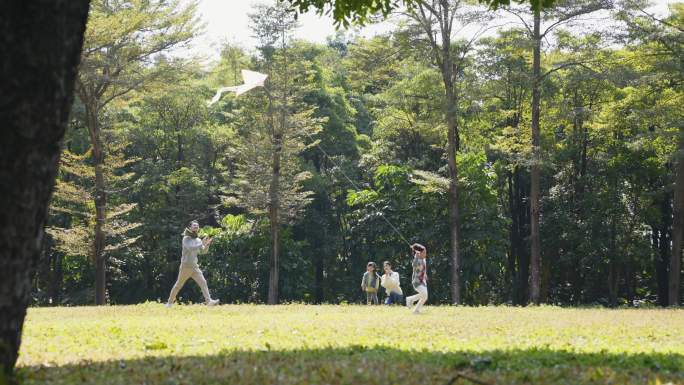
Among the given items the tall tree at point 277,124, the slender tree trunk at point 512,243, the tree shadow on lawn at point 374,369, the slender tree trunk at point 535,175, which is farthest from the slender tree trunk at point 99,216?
the tree shadow on lawn at point 374,369

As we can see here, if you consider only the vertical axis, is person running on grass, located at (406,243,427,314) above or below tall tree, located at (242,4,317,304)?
below

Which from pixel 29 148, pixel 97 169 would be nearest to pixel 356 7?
pixel 29 148

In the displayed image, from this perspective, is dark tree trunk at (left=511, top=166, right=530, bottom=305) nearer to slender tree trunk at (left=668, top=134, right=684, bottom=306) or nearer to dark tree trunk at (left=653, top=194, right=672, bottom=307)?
dark tree trunk at (left=653, top=194, right=672, bottom=307)

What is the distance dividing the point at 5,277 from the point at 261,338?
5733mm

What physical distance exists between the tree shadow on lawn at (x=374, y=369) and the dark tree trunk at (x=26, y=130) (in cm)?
110

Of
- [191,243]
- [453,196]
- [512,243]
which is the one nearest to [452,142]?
[453,196]

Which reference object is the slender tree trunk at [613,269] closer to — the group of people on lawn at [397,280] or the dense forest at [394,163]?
the dense forest at [394,163]

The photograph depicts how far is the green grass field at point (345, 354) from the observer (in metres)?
7.26

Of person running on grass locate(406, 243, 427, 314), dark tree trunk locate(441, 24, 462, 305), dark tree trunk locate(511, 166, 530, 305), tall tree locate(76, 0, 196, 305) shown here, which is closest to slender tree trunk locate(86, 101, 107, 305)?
tall tree locate(76, 0, 196, 305)

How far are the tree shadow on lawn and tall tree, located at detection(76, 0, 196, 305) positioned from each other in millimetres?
25378

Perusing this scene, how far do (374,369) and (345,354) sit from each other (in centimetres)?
144

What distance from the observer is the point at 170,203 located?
157ft

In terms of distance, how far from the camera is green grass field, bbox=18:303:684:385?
726 centimetres

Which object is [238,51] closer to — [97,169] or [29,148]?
[97,169]
